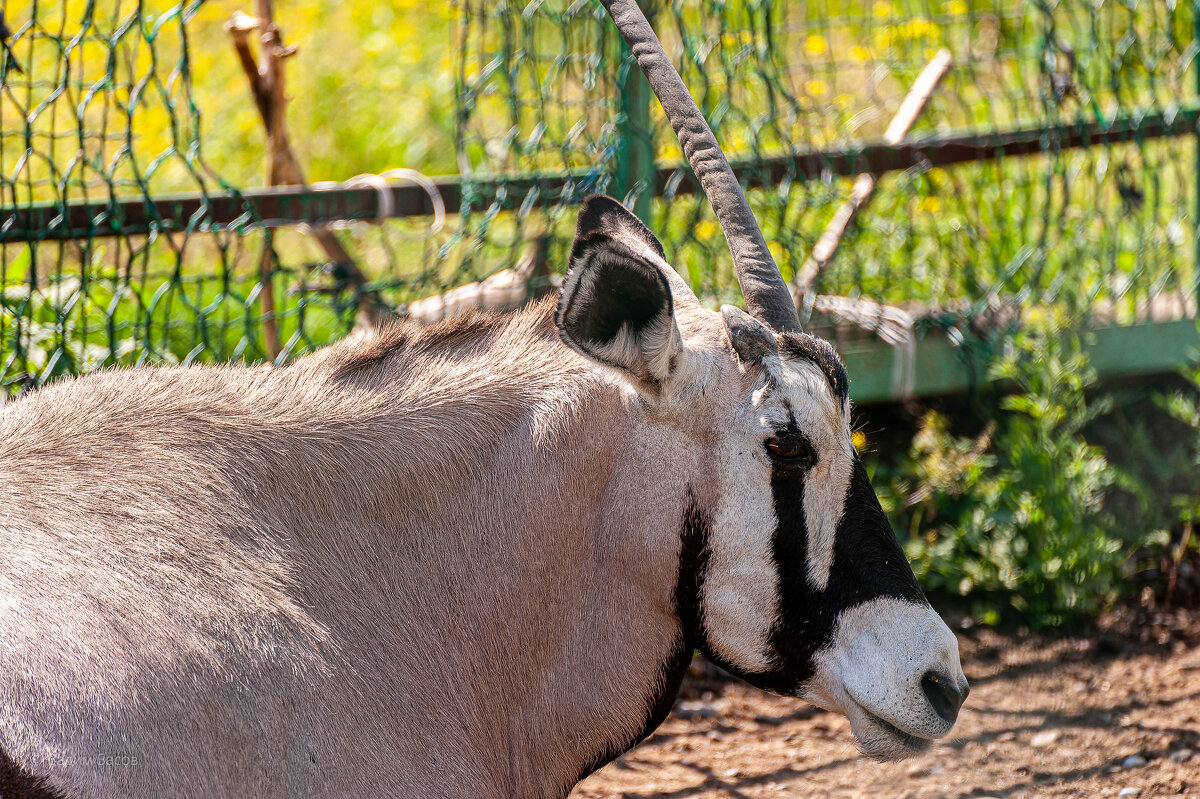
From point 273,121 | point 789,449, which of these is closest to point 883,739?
point 789,449

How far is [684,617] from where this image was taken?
2.29m

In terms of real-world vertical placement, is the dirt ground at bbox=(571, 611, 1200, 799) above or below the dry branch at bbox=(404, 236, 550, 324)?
below

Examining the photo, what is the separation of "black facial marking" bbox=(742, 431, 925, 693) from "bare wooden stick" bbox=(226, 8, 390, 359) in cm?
223

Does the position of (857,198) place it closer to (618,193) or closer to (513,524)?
(618,193)

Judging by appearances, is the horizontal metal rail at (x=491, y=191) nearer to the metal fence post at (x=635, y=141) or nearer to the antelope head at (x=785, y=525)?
the metal fence post at (x=635, y=141)

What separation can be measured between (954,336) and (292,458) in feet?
11.4

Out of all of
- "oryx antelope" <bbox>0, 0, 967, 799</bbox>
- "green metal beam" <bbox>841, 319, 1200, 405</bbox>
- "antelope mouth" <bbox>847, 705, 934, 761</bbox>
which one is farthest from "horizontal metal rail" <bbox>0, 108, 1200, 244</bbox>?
"antelope mouth" <bbox>847, 705, 934, 761</bbox>

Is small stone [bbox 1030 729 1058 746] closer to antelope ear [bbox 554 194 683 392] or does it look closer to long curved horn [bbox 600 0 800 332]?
long curved horn [bbox 600 0 800 332]

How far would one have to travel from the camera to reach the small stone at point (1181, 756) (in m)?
3.42

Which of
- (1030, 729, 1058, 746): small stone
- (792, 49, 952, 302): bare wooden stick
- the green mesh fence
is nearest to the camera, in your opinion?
the green mesh fence

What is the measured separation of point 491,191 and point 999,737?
282 cm

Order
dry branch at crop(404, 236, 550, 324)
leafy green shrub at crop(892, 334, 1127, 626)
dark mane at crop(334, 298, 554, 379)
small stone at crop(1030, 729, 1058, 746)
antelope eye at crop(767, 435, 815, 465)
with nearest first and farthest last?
1. antelope eye at crop(767, 435, 815, 465)
2. dark mane at crop(334, 298, 554, 379)
3. small stone at crop(1030, 729, 1058, 746)
4. dry branch at crop(404, 236, 550, 324)
5. leafy green shrub at crop(892, 334, 1127, 626)

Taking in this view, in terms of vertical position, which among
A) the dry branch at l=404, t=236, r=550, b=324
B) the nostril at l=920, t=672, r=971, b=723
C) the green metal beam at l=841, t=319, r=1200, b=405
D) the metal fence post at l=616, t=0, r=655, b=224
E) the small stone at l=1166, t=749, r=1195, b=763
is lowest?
the small stone at l=1166, t=749, r=1195, b=763

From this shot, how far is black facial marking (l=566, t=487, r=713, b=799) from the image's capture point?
7.20 feet
